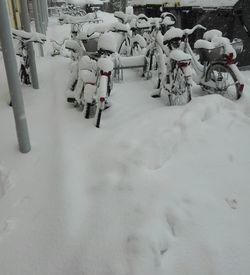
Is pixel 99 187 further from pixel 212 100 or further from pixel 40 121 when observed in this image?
pixel 212 100

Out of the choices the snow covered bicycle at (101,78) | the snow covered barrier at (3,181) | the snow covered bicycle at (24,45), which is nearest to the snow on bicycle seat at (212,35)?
the snow covered bicycle at (101,78)

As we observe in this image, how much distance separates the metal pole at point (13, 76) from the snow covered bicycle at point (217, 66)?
8.82 ft

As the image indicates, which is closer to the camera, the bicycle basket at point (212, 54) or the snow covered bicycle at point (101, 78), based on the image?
the snow covered bicycle at point (101, 78)

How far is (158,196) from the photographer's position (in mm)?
2275

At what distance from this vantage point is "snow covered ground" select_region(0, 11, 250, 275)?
184 centimetres

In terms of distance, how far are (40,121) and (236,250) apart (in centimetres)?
265

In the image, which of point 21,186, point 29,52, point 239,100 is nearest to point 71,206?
point 21,186

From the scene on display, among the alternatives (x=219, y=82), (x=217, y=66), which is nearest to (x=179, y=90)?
(x=217, y=66)

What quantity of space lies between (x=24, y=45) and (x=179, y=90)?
2463 millimetres

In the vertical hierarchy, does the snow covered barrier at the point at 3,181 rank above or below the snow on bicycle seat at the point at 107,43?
below

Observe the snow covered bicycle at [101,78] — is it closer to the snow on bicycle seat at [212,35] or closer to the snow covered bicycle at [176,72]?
the snow covered bicycle at [176,72]

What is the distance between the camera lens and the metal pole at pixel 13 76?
260cm

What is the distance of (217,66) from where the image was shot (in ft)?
14.2

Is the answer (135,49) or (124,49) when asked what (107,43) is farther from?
(124,49)
